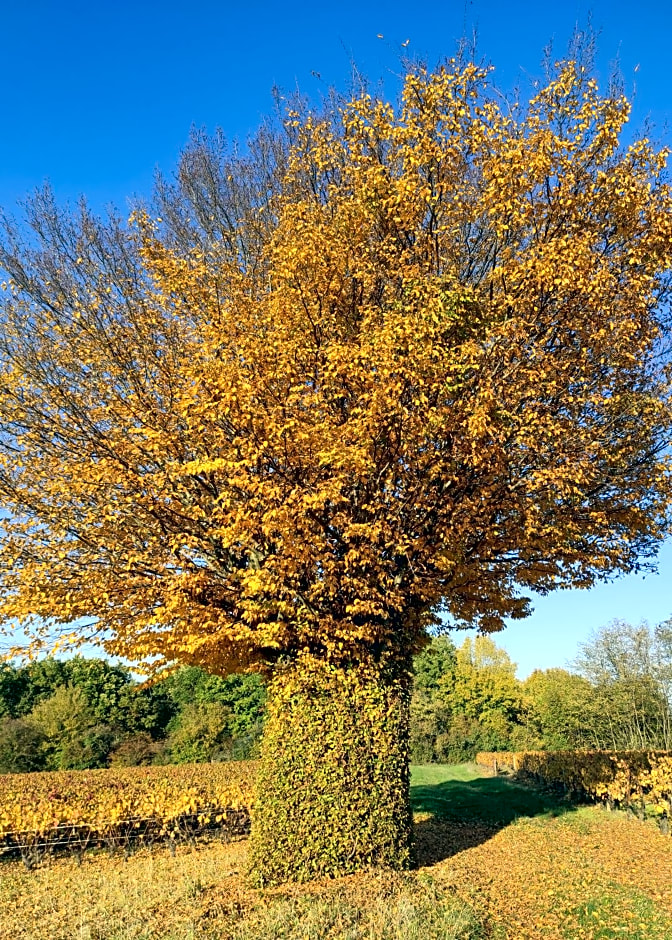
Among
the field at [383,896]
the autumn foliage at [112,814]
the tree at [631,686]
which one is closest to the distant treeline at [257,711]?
the tree at [631,686]

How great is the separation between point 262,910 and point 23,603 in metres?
4.83

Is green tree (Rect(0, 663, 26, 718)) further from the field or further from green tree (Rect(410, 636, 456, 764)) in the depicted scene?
the field

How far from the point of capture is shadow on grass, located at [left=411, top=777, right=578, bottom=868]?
A: 11.4m

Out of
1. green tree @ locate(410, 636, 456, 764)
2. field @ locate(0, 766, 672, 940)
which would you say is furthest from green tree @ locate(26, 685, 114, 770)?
field @ locate(0, 766, 672, 940)

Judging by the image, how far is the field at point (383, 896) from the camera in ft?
21.8

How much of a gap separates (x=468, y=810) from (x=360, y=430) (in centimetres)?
1303

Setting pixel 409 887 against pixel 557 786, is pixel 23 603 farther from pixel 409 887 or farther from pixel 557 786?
pixel 557 786

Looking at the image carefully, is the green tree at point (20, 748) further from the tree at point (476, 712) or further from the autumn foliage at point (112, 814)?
the tree at point (476, 712)

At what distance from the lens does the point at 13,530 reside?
9.56 meters

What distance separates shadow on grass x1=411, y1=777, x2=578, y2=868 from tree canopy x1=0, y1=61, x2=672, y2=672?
4.33m

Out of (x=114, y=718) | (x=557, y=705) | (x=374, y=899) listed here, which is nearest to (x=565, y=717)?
(x=557, y=705)

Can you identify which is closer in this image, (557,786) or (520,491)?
(520,491)

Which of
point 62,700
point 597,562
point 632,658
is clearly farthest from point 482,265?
point 62,700

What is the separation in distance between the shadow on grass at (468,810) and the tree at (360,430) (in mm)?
2795
